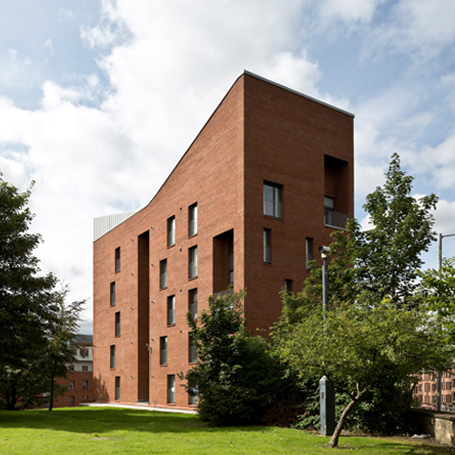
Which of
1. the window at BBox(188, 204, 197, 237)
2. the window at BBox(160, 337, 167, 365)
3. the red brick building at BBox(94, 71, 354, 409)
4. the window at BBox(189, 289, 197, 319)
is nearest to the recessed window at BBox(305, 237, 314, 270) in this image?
the red brick building at BBox(94, 71, 354, 409)

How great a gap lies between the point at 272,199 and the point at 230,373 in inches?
459

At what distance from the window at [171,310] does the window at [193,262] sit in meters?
3.27

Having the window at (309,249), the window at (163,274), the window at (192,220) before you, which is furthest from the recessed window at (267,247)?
the window at (163,274)

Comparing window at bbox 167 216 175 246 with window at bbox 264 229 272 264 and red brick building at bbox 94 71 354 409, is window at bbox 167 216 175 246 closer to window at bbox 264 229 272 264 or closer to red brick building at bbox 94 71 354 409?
red brick building at bbox 94 71 354 409

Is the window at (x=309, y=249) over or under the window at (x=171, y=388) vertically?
over

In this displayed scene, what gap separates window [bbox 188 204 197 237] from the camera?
107 ft

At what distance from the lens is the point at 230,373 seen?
20078mm

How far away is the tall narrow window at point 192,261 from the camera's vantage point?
3228 centimetres

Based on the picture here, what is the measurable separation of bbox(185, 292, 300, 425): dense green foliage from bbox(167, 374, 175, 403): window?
510 inches

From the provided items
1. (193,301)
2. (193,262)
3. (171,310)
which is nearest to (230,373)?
(193,301)

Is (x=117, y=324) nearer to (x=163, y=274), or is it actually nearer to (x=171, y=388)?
(x=163, y=274)

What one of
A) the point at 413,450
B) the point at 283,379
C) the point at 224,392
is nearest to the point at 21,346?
the point at 224,392

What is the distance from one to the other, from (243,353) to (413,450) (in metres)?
8.29

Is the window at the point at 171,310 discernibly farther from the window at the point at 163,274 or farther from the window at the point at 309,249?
the window at the point at 309,249
